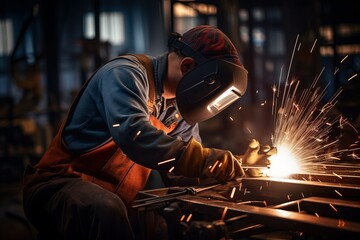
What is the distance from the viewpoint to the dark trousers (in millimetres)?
2189

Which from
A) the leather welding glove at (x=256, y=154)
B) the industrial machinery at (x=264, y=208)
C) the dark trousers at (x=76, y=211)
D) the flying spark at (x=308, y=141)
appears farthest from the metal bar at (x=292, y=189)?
the dark trousers at (x=76, y=211)

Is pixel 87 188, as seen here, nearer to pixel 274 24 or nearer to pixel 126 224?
pixel 126 224

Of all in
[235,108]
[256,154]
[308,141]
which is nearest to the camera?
[256,154]

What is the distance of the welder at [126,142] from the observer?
2299 mm

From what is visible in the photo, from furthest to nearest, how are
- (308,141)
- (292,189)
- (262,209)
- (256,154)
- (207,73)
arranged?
(308,141)
(256,154)
(207,73)
(292,189)
(262,209)

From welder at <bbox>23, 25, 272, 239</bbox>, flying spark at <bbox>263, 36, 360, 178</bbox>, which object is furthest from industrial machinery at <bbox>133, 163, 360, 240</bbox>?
flying spark at <bbox>263, 36, 360, 178</bbox>

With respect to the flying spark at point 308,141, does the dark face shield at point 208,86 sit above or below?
above

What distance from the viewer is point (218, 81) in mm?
2504

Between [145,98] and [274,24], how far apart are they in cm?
1510

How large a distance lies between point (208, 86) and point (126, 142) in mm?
506

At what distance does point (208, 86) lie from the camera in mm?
2520

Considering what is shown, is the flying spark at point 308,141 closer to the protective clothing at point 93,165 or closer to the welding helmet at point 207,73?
the welding helmet at point 207,73

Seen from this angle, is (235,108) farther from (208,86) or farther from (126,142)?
(126,142)

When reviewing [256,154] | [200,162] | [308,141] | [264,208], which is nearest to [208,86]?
[200,162]
